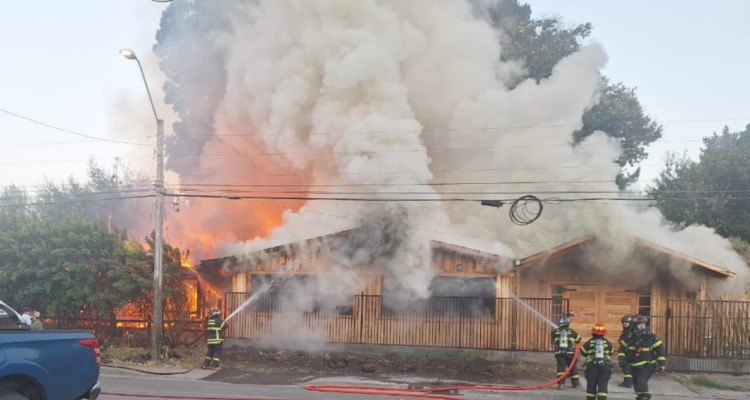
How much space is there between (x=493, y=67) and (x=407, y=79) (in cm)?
465

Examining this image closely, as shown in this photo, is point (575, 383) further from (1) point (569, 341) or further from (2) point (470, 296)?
(2) point (470, 296)

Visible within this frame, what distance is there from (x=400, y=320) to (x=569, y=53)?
20.7 meters

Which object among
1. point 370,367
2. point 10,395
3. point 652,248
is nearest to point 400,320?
point 370,367

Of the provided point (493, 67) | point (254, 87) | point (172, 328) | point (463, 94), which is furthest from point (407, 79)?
point (172, 328)

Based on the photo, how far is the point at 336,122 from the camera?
857 inches

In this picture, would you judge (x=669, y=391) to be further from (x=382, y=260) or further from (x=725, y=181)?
Result: (x=725, y=181)

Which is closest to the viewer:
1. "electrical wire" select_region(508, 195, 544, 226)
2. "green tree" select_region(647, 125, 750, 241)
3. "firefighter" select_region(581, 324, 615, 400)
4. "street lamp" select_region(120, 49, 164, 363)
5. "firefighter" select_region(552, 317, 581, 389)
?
"firefighter" select_region(581, 324, 615, 400)

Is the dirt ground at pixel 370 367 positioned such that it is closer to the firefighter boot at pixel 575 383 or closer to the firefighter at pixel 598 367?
the firefighter boot at pixel 575 383

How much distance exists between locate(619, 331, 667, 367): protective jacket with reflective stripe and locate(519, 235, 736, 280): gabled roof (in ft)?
19.5

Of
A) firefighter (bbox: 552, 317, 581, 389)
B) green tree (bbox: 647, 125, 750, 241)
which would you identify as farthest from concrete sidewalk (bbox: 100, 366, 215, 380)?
green tree (bbox: 647, 125, 750, 241)

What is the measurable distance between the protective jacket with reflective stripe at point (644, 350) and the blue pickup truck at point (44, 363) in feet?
28.5

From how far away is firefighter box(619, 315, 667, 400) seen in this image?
33.2ft

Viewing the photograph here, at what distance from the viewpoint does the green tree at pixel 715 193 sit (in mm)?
28000

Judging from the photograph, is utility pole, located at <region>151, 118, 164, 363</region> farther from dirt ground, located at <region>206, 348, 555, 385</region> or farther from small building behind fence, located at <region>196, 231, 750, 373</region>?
small building behind fence, located at <region>196, 231, 750, 373</region>
